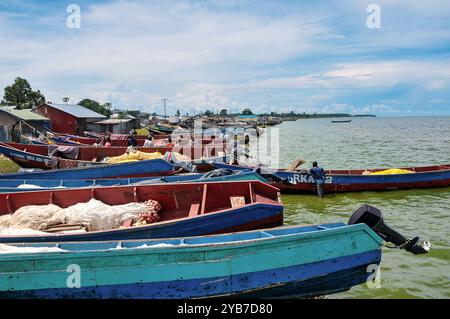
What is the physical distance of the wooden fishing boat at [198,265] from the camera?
6234mm

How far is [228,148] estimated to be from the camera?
84.0ft

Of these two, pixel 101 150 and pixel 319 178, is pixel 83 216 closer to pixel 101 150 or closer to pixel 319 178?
Answer: pixel 319 178

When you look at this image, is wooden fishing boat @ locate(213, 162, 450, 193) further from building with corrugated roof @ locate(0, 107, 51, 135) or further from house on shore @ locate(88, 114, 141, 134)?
house on shore @ locate(88, 114, 141, 134)

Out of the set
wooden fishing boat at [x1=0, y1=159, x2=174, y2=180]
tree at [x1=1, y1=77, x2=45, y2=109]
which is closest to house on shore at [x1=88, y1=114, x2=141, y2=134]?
tree at [x1=1, y1=77, x2=45, y2=109]

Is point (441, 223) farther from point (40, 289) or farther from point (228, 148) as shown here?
point (228, 148)

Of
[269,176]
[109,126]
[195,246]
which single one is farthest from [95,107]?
[195,246]

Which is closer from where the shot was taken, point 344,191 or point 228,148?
point 344,191

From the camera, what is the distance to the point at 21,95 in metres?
61.7

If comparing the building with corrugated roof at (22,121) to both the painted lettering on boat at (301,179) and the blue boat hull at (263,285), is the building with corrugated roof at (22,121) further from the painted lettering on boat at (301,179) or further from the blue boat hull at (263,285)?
the blue boat hull at (263,285)

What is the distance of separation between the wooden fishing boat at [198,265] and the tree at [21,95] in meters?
60.5

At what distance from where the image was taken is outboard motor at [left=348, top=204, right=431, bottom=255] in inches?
293

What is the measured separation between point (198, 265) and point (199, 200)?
14.3ft

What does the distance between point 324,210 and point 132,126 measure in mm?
49047
